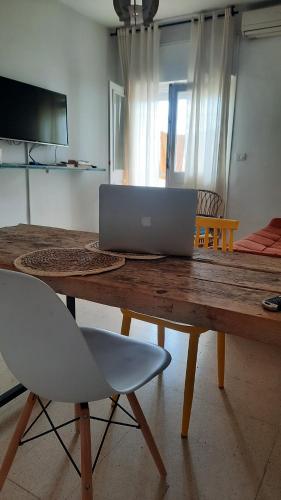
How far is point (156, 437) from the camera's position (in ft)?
4.40

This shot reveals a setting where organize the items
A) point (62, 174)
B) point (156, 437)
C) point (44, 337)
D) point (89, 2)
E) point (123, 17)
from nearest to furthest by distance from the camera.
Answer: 1. point (44, 337)
2. point (156, 437)
3. point (123, 17)
4. point (89, 2)
5. point (62, 174)

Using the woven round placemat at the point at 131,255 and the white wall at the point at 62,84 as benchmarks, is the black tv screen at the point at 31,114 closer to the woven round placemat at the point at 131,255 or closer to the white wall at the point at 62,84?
the white wall at the point at 62,84

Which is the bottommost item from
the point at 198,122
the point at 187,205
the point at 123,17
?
the point at 187,205

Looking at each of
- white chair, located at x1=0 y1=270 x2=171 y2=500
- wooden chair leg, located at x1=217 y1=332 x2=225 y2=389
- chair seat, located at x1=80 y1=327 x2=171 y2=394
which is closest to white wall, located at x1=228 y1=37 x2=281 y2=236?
wooden chair leg, located at x1=217 y1=332 x2=225 y2=389

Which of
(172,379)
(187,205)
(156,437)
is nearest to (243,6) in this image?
(187,205)

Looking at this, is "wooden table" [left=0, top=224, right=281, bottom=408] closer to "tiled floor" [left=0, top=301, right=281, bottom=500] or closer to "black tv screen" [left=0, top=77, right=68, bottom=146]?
"tiled floor" [left=0, top=301, right=281, bottom=500]

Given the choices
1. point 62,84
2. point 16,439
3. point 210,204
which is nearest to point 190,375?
point 16,439

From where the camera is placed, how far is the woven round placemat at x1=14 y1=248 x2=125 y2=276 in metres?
1.04

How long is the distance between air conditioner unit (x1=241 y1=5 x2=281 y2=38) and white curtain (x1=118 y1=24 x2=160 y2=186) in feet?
3.49

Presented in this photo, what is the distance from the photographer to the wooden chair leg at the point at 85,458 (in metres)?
0.85

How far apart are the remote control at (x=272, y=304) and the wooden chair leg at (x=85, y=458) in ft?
1.68

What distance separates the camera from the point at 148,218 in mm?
1188

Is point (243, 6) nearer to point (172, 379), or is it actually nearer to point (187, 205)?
point (187, 205)

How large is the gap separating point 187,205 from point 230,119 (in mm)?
3358
